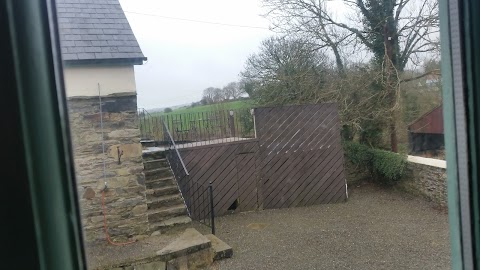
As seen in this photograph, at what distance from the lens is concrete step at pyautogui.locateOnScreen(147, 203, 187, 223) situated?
2.73 meters

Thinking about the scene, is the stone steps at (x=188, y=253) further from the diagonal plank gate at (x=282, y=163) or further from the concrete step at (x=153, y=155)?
the diagonal plank gate at (x=282, y=163)

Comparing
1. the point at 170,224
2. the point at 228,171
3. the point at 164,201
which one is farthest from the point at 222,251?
the point at 228,171

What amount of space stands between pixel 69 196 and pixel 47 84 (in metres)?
Answer: 0.08

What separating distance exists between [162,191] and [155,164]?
1.17 ft

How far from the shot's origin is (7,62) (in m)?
0.21

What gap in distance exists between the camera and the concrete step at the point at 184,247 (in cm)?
220

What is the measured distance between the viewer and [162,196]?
10.0ft

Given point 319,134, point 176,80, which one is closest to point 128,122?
point 176,80

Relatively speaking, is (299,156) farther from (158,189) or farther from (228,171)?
(158,189)

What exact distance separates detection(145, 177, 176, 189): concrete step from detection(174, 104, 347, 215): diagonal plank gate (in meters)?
0.57

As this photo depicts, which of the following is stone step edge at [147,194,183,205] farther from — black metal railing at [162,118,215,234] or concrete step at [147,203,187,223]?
black metal railing at [162,118,215,234]

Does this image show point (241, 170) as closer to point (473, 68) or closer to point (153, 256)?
point (153, 256)

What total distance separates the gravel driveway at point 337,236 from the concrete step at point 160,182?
0.64m

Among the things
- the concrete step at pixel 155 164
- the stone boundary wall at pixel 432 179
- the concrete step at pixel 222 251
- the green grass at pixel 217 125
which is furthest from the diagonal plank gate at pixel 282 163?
the concrete step at pixel 222 251
